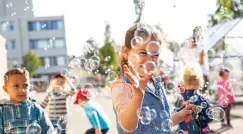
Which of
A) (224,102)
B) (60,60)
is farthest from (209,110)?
(60,60)

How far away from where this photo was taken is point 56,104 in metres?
5.80

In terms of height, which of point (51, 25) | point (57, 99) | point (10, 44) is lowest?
point (57, 99)

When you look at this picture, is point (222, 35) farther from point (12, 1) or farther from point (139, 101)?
point (139, 101)

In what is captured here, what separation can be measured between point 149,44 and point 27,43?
4189 centimetres

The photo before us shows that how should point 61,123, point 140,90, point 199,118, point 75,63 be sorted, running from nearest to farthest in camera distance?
point 140,90, point 199,118, point 61,123, point 75,63

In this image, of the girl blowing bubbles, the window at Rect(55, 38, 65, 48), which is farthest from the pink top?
the window at Rect(55, 38, 65, 48)

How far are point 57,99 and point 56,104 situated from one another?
2.6 inches

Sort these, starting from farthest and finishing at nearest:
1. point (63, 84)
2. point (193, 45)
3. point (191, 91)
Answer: point (193, 45) < point (63, 84) < point (191, 91)

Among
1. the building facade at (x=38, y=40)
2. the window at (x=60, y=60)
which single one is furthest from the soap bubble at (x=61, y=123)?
the window at (x=60, y=60)

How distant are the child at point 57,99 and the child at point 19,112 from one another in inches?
99.6

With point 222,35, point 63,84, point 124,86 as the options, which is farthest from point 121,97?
point 222,35

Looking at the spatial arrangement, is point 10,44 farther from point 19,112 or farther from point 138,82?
point 138,82

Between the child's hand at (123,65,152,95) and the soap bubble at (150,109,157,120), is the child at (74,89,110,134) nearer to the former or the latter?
the soap bubble at (150,109,157,120)

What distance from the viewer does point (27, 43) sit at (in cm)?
4294
